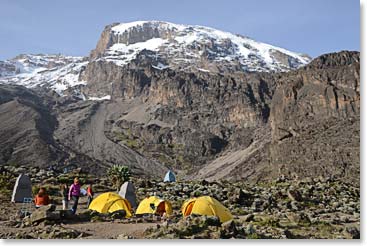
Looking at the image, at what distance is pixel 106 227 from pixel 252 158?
134 m

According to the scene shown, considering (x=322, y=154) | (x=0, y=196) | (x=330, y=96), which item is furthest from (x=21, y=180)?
(x=330, y=96)

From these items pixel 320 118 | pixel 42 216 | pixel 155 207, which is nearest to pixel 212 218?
pixel 42 216

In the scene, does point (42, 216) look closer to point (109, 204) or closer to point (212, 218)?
point (109, 204)

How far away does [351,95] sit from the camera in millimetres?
137375

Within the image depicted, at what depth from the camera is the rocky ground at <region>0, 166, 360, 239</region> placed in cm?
1504

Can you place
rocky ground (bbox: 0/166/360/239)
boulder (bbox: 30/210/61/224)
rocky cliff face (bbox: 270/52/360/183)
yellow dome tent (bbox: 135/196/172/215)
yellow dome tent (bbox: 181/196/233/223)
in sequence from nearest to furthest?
rocky ground (bbox: 0/166/360/239), boulder (bbox: 30/210/61/224), yellow dome tent (bbox: 181/196/233/223), yellow dome tent (bbox: 135/196/172/215), rocky cliff face (bbox: 270/52/360/183)

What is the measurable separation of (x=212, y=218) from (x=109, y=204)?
900cm

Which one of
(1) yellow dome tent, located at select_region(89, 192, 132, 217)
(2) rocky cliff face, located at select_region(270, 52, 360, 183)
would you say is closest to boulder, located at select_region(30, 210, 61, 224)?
(1) yellow dome tent, located at select_region(89, 192, 132, 217)

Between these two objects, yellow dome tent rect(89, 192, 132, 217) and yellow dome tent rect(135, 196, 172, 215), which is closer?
yellow dome tent rect(89, 192, 132, 217)

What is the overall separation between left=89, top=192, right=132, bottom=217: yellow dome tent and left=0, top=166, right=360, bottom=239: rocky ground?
1072 mm

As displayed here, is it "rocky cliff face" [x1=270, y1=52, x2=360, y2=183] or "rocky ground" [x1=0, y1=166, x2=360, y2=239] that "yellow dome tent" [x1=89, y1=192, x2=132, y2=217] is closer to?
"rocky ground" [x1=0, y1=166, x2=360, y2=239]

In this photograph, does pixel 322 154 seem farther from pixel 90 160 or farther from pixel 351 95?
pixel 90 160

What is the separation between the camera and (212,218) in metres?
16.0

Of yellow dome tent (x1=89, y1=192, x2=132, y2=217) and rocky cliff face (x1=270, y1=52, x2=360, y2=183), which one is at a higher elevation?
rocky cliff face (x1=270, y1=52, x2=360, y2=183)
